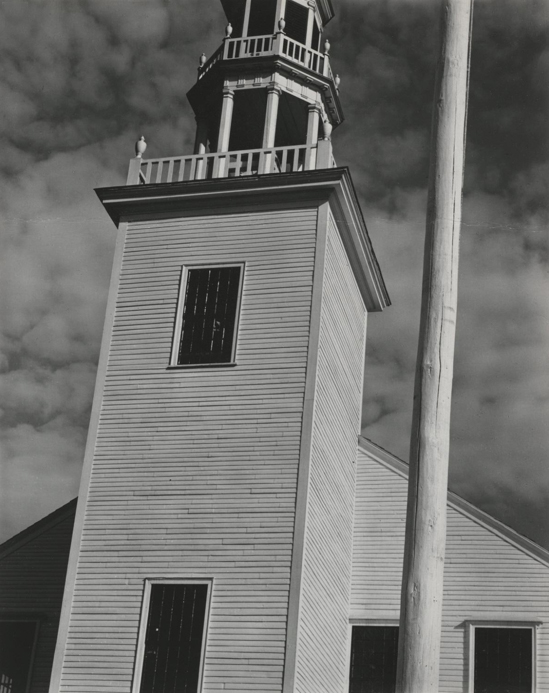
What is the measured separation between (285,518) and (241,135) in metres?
11.1

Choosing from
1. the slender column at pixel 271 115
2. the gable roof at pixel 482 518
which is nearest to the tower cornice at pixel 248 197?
the slender column at pixel 271 115

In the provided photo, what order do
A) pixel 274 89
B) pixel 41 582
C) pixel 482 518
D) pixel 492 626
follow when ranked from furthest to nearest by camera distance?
pixel 274 89
pixel 41 582
pixel 482 518
pixel 492 626

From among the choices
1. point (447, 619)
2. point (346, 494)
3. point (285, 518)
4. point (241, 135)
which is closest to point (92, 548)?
point (285, 518)

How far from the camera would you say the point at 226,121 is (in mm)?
23766

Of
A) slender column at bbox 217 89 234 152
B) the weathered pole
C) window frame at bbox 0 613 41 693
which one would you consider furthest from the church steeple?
the weathered pole

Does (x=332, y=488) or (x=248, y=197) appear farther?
(x=248, y=197)

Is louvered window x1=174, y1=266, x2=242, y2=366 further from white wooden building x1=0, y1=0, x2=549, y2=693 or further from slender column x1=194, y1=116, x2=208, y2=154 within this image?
slender column x1=194, y1=116, x2=208, y2=154

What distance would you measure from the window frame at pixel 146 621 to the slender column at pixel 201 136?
1086 cm

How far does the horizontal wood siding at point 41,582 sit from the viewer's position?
20688 millimetres

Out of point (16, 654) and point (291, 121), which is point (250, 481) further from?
point (291, 121)

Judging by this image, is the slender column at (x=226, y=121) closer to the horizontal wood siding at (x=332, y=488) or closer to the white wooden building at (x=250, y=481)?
the white wooden building at (x=250, y=481)

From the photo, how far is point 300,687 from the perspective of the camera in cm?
1719

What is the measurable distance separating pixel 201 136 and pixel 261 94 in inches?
70.3

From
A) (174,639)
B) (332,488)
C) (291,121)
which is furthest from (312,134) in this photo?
(174,639)
